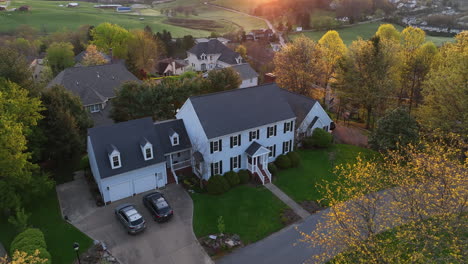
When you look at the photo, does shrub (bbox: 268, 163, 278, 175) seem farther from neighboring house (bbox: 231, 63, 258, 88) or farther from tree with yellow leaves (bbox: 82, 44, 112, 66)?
tree with yellow leaves (bbox: 82, 44, 112, 66)

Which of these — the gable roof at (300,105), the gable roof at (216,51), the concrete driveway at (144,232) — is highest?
the gable roof at (216,51)

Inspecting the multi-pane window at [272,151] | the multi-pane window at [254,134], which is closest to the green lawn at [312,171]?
the multi-pane window at [272,151]

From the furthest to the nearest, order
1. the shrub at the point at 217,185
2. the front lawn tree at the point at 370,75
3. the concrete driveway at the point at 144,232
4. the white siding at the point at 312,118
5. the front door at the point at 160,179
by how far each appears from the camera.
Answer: the front lawn tree at the point at 370,75 → the white siding at the point at 312,118 → the front door at the point at 160,179 → the shrub at the point at 217,185 → the concrete driveway at the point at 144,232

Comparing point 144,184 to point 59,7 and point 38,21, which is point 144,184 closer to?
point 38,21

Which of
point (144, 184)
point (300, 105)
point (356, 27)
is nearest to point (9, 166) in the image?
point (144, 184)

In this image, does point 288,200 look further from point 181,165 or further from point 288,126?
point 181,165

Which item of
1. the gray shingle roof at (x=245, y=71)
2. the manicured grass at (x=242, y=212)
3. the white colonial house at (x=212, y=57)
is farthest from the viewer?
the white colonial house at (x=212, y=57)

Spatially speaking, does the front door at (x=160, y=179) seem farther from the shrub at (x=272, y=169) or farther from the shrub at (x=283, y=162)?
the shrub at (x=283, y=162)
